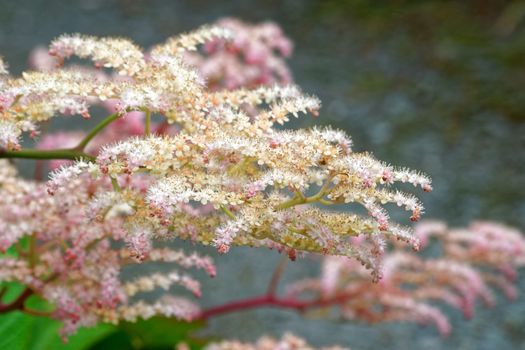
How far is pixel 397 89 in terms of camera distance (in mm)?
2568

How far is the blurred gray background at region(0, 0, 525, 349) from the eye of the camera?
1.74 meters

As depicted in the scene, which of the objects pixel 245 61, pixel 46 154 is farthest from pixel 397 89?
pixel 46 154

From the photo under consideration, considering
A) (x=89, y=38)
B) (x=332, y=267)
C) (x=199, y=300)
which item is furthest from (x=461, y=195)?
(x=89, y=38)

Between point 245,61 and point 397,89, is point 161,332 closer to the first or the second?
point 245,61

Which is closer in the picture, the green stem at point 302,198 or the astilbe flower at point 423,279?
the green stem at point 302,198

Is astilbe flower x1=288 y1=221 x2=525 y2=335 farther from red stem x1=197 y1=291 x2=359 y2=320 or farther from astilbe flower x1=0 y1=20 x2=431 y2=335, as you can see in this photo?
astilbe flower x1=0 y1=20 x2=431 y2=335

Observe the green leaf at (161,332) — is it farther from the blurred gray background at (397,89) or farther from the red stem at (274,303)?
the blurred gray background at (397,89)

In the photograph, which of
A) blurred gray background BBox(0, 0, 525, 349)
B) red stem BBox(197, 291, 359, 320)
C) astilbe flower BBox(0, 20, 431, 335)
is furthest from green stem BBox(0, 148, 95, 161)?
blurred gray background BBox(0, 0, 525, 349)

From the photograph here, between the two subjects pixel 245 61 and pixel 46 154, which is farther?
A: pixel 245 61

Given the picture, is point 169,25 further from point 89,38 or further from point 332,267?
point 89,38

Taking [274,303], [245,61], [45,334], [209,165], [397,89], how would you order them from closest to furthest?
[209,165]
[45,334]
[274,303]
[245,61]
[397,89]

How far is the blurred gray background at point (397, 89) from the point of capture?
1738 mm

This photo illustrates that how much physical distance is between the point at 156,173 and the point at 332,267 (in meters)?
0.54

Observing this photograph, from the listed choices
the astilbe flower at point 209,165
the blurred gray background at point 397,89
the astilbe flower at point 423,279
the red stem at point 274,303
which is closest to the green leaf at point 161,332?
the red stem at point 274,303
